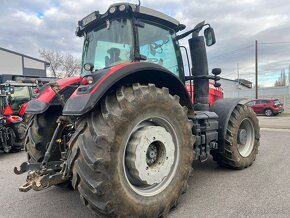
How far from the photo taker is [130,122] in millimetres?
2828

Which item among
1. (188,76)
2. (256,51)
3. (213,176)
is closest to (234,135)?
(213,176)

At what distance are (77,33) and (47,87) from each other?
0.99 meters

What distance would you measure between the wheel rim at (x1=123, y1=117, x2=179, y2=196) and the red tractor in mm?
11

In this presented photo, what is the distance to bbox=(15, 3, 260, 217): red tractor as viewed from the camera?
265 centimetres

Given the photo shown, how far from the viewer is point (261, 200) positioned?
3.53 meters

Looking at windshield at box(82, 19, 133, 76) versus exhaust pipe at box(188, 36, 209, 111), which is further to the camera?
exhaust pipe at box(188, 36, 209, 111)

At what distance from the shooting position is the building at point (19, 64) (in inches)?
1227

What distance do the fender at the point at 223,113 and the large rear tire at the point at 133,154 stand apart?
1.27 metres

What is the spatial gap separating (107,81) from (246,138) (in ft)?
11.6

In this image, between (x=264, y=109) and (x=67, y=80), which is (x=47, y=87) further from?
(x=264, y=109)

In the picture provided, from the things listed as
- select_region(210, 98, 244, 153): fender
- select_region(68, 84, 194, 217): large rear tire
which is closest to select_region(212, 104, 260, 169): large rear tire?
select_region(210, 98, 244, 153): fender

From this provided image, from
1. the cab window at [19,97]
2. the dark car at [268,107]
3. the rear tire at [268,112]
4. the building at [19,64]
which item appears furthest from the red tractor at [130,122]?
the building at [19,64]

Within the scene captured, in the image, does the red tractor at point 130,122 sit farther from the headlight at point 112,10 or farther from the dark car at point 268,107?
the dark car at point 268,107

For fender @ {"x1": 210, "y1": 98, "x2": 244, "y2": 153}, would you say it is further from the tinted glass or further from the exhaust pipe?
the tinted glass
